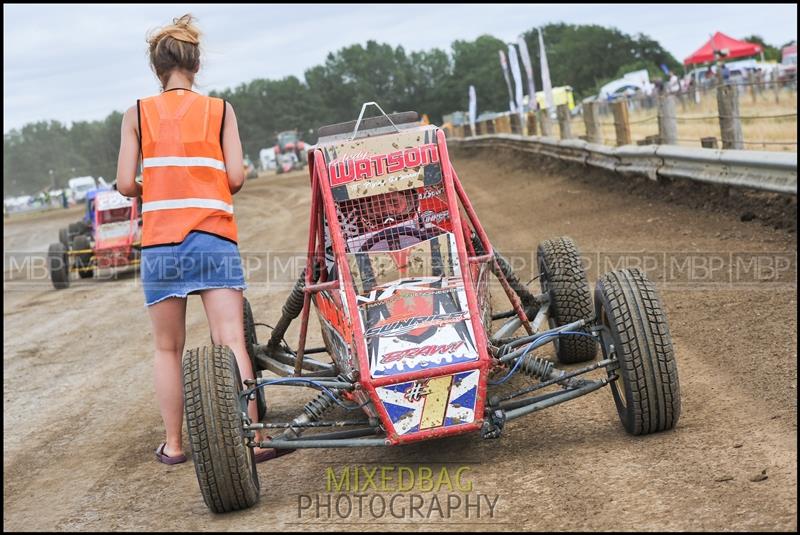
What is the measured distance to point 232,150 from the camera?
4734 millimetres

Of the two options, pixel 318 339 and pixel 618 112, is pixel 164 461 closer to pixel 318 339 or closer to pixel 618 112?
pixel 318 339

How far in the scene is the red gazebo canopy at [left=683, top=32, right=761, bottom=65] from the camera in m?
37.6

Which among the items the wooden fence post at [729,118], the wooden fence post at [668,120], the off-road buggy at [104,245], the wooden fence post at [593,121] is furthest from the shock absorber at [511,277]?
the wooden fence post at [593,121]

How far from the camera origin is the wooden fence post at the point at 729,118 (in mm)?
10953

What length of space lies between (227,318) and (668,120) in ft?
31.4

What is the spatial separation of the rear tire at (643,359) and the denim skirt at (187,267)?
1.70 metres

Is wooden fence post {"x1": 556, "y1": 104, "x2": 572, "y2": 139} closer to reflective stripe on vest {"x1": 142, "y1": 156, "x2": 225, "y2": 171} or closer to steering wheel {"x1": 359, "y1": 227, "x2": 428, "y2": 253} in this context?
steering wheel {"x1": 359, "y1": 227, "x2": 428, "y2": 253}

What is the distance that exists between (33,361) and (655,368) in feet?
20.9

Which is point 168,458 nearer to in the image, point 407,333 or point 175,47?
point 407,333

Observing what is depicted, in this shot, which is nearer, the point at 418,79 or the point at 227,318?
the point at 227,318

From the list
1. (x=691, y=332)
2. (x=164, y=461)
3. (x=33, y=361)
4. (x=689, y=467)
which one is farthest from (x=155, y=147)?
(x=33, y=361)

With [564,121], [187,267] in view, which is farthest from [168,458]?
[564,121]

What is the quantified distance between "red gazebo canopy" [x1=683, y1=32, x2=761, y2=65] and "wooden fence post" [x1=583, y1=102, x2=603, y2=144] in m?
21.0

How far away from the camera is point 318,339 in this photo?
7.95 meters
